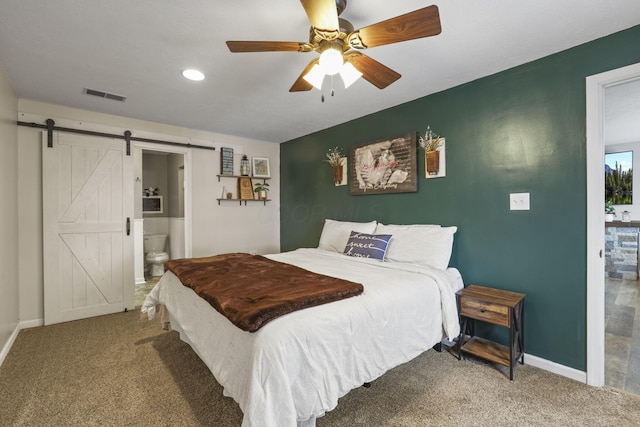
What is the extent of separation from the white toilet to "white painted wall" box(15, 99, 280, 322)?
5.22ft

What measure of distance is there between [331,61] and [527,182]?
1806 mm

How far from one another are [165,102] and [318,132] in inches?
77.6

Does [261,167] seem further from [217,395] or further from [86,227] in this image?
[217,395]

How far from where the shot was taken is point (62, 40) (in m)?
1.96

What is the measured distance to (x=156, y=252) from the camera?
5.39 m

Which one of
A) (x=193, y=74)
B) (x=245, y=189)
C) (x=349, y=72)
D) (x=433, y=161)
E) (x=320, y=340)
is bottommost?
(x=320, y=340)

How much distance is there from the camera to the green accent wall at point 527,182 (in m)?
2.07

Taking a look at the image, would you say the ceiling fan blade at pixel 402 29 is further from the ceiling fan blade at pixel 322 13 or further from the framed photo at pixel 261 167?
the framed photo at pixel 261 167

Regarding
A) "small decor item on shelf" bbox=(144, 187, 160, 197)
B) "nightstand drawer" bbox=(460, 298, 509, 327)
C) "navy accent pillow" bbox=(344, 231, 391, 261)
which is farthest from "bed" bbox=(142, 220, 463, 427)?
"small decor item on shelf" bbox=(144, 187, 160, 197)

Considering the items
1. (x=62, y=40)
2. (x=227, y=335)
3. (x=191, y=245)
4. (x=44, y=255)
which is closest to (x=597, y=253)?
(x=227, y=335)

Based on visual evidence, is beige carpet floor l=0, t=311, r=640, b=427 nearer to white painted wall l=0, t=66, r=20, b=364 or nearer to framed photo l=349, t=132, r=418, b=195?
white painted wall l=0, t=66, r=20, b=364

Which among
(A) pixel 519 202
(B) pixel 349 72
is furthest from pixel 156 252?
(A) pixel 519 202

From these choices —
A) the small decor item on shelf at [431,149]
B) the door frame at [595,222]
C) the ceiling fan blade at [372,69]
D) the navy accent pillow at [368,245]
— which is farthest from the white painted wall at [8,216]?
the door frame at [595,222]

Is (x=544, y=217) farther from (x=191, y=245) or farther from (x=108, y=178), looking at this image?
(x=108, y=178)
